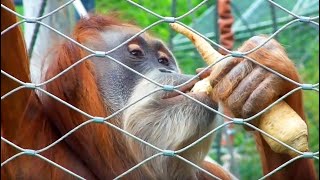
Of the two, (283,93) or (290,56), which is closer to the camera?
(283,93)

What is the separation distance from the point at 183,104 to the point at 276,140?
14.8 inches

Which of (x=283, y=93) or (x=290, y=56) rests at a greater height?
(x=290, y=56)

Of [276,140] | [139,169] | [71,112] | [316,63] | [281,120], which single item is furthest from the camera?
[316,63]

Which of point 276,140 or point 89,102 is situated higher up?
point 89,102

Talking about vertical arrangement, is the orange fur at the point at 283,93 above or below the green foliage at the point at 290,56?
below

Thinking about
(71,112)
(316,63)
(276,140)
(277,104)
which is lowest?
(276,140)

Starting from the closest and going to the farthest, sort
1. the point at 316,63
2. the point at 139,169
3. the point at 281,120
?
1. the point at 281,120
2. the point at 139,169
3. the point at 316,63

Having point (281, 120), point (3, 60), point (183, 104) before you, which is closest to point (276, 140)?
point (281, 120)

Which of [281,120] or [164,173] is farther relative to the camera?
[164,173]

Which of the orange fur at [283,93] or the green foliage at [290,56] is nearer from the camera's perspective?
the orange fur at [283,93]

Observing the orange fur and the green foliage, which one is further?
the green foliage

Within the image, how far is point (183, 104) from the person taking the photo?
1.73m

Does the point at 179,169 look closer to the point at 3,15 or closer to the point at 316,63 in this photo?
the point at 3,15

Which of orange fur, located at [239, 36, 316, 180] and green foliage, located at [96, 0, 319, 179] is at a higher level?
green foliage, located at [96, 0, 319, 179]
